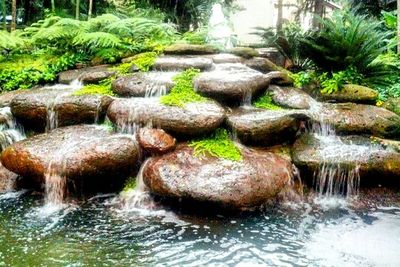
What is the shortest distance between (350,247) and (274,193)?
1.21 m

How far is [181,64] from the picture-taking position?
7.38m

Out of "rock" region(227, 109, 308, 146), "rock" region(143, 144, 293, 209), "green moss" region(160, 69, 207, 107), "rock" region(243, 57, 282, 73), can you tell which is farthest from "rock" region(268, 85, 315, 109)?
"rock" region(143, 144, 293, 209)

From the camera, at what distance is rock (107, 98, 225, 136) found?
18.0 ft

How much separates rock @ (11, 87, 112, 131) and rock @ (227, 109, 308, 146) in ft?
7.46

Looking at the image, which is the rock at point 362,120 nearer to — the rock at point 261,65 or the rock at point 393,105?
the rock at point 393,105

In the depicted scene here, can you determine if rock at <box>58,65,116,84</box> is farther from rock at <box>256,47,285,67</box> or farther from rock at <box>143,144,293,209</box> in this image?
rock at <box>256,47,285,67</box>

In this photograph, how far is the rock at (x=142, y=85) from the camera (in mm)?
6520

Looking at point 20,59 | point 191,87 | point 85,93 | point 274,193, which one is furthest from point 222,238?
point 20,59

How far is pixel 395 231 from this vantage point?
4.36 m

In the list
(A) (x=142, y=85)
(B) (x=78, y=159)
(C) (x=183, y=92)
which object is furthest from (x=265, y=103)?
(B) (x=78, y=159)

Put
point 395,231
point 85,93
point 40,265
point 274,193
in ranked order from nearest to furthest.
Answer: point 40,265 → point 395,231 → point 274,193 → point 85,93

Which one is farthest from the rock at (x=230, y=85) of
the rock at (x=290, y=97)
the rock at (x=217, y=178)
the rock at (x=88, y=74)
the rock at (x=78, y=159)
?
the rock at (x=88, y=74)

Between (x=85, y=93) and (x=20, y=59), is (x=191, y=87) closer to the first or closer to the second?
(x=85, y=93)

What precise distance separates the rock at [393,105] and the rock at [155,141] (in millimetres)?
4121
